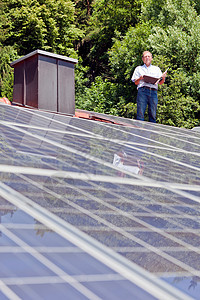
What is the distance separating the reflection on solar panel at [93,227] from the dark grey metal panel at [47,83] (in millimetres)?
Result: 6425

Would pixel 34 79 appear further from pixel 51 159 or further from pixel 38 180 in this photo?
pixel 38 180

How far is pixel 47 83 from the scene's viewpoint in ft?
33.5

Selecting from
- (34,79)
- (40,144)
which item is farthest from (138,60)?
(40,144)

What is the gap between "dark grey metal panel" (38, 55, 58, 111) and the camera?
33.3 feet

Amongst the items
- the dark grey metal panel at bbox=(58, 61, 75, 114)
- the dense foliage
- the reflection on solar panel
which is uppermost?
the dense foliage

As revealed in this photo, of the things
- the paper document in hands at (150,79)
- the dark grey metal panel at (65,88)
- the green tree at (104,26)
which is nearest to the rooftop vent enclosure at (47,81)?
the dark grey metal panel at (65,88)

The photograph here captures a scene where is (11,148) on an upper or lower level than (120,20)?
lower

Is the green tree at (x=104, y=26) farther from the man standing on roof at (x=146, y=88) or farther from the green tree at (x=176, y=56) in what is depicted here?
the man standing on roof at (x=146, y=88)

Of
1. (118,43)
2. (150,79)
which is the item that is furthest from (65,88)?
(118,43)

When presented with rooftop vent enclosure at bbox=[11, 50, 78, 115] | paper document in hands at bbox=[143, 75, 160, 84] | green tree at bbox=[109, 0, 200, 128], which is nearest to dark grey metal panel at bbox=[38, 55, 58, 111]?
rooftop vent enclosure at bbox=[11, 50, 78, 115]

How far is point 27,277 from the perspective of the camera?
4.49 feet

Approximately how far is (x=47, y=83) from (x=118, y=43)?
2482 cm

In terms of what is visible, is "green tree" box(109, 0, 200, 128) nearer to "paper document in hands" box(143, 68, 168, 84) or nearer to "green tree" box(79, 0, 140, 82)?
"green tree" box(79, 0, 140, 82)

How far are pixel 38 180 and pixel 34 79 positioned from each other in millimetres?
7971
